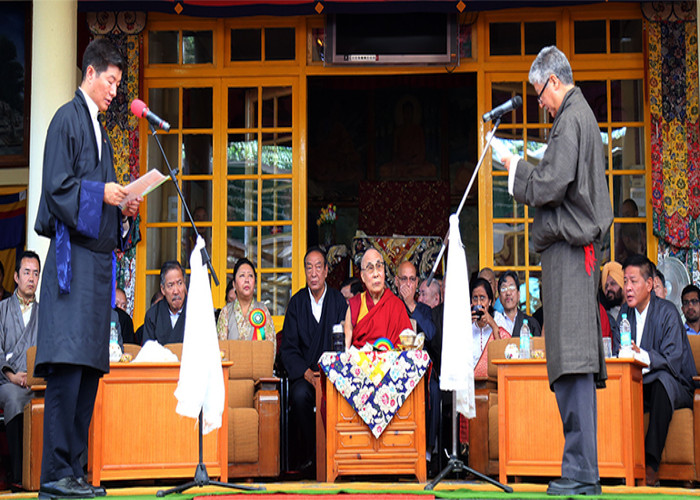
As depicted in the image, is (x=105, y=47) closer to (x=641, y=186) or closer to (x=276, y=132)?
(x=276, y=132)

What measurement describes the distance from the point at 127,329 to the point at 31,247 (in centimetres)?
93

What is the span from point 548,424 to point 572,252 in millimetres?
1512

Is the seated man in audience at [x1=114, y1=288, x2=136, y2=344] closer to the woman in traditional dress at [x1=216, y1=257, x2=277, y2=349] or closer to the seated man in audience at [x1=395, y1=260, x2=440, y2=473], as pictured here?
the woman in traditional dress at [x1=216, y1=257, x2=277, y2=349]

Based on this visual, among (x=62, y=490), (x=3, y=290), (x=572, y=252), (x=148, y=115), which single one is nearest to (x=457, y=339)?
(x=572, y=252)

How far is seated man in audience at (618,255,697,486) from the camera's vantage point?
17.9ft

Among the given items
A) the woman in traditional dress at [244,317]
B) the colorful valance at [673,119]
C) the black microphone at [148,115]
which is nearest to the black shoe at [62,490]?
the black microphone at [148,115]

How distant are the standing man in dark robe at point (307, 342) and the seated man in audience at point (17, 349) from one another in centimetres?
160

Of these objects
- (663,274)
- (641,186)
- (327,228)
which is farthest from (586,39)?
(327,228)

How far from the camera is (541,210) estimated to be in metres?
3.93

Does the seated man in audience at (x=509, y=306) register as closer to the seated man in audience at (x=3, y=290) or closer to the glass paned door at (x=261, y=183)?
the glass paned door at (x=261, y=183)

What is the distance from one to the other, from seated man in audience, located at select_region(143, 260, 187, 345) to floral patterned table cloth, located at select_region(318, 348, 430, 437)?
1.42 m

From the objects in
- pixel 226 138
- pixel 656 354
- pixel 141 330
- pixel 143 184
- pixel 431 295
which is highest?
pixel 226 138

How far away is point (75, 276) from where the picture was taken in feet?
12.7

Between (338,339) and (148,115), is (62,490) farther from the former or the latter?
A: (338,339)
